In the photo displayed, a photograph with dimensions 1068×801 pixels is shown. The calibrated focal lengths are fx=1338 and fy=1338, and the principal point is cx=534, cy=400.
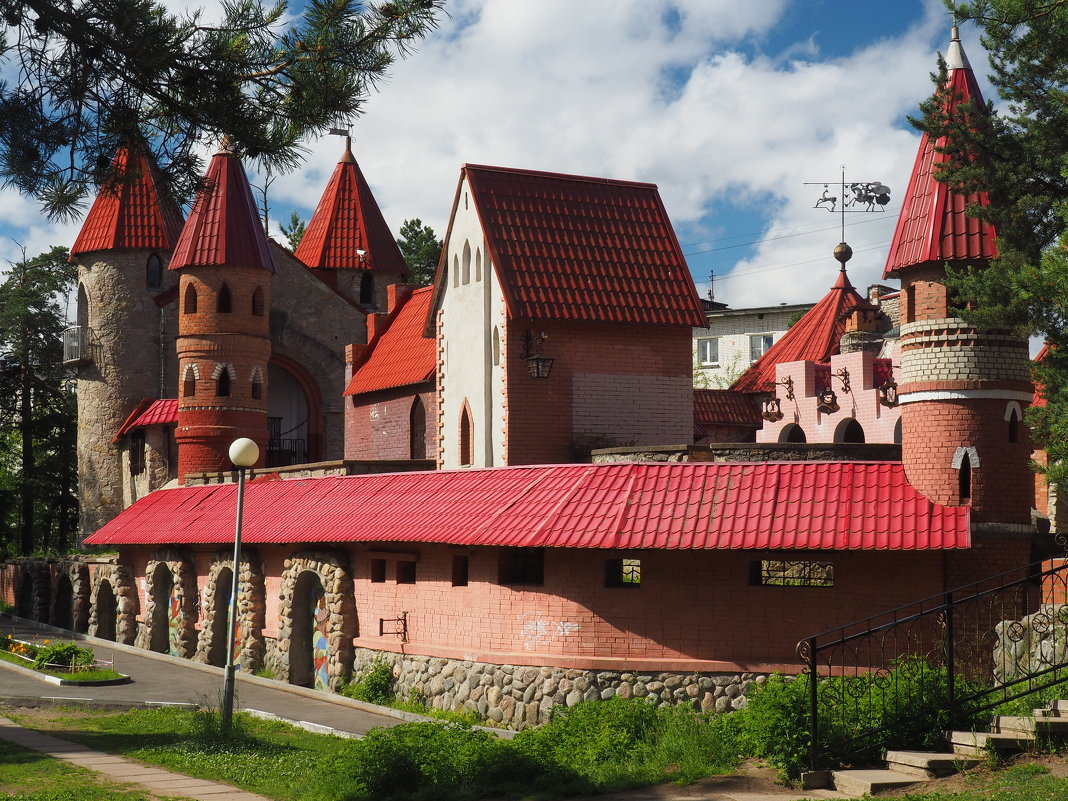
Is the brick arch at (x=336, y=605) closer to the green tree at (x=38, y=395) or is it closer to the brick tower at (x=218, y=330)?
the brick tower at (x=218, y=330)

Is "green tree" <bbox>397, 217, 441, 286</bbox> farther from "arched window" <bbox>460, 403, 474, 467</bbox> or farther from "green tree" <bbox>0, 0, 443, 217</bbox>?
Answer: "green tree" <bbox>0, 0, 443, 217</bbox>

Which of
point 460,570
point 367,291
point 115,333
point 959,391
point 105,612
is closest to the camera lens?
point 959,391

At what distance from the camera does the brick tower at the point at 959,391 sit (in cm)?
1861

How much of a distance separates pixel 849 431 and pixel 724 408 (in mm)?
A: 6743

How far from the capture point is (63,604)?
39.9m

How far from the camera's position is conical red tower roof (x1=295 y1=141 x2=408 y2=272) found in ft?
154

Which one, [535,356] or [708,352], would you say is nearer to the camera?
[535,356]

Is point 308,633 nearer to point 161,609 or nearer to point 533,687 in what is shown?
point 533,687

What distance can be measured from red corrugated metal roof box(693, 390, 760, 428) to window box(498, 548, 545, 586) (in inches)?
615

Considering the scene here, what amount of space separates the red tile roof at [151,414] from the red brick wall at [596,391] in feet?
57.2

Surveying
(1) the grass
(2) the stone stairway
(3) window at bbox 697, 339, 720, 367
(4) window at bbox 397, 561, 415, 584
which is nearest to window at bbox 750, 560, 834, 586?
(2) the stone stairway

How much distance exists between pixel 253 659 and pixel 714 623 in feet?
39.3

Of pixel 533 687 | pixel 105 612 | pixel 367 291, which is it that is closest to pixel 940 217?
pixel 533 687

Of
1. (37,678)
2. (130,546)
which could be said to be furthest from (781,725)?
(130,546)
